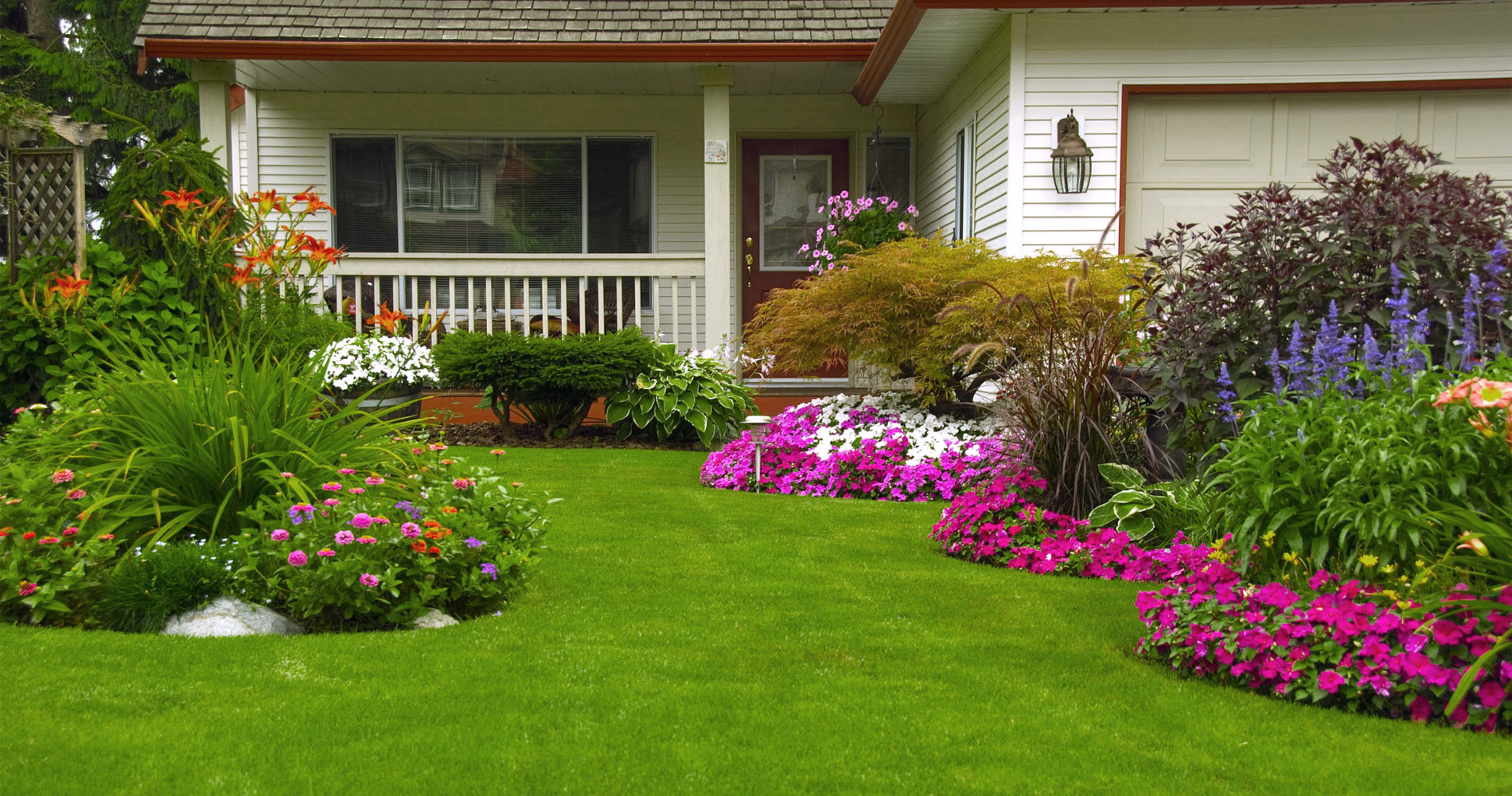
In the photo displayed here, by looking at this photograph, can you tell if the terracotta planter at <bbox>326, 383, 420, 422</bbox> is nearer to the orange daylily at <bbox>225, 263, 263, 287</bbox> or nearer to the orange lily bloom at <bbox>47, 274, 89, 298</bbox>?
the orange daylily at <bbox>225, 263, 263, 287</bbox>

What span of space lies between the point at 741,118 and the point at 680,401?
3.92 m

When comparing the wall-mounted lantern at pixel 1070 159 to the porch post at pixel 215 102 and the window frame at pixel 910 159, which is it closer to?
the window frame at pixel 910 159

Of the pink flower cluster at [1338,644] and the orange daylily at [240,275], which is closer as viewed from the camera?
the pink flower cluster at [1338,644]

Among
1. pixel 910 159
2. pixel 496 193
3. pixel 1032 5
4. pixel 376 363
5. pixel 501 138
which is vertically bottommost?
pixel 376 363

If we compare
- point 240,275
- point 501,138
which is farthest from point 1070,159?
point 501,138

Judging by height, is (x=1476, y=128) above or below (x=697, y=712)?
above

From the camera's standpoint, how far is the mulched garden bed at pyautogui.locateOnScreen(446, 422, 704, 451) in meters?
9.64

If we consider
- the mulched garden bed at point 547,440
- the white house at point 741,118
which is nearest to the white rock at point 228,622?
the mulched garden bed at point 547,440

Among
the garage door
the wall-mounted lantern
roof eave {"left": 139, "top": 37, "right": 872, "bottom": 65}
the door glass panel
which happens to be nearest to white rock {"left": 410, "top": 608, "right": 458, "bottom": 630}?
the wall-mounted lantern

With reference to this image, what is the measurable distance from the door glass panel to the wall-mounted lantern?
3.83 m

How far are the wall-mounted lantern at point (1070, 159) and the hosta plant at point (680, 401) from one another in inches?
116

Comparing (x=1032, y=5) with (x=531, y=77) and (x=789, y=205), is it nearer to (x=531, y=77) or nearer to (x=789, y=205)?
(x=789, y=205)

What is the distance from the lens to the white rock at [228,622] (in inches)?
152

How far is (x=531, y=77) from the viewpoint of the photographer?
11.4 m
